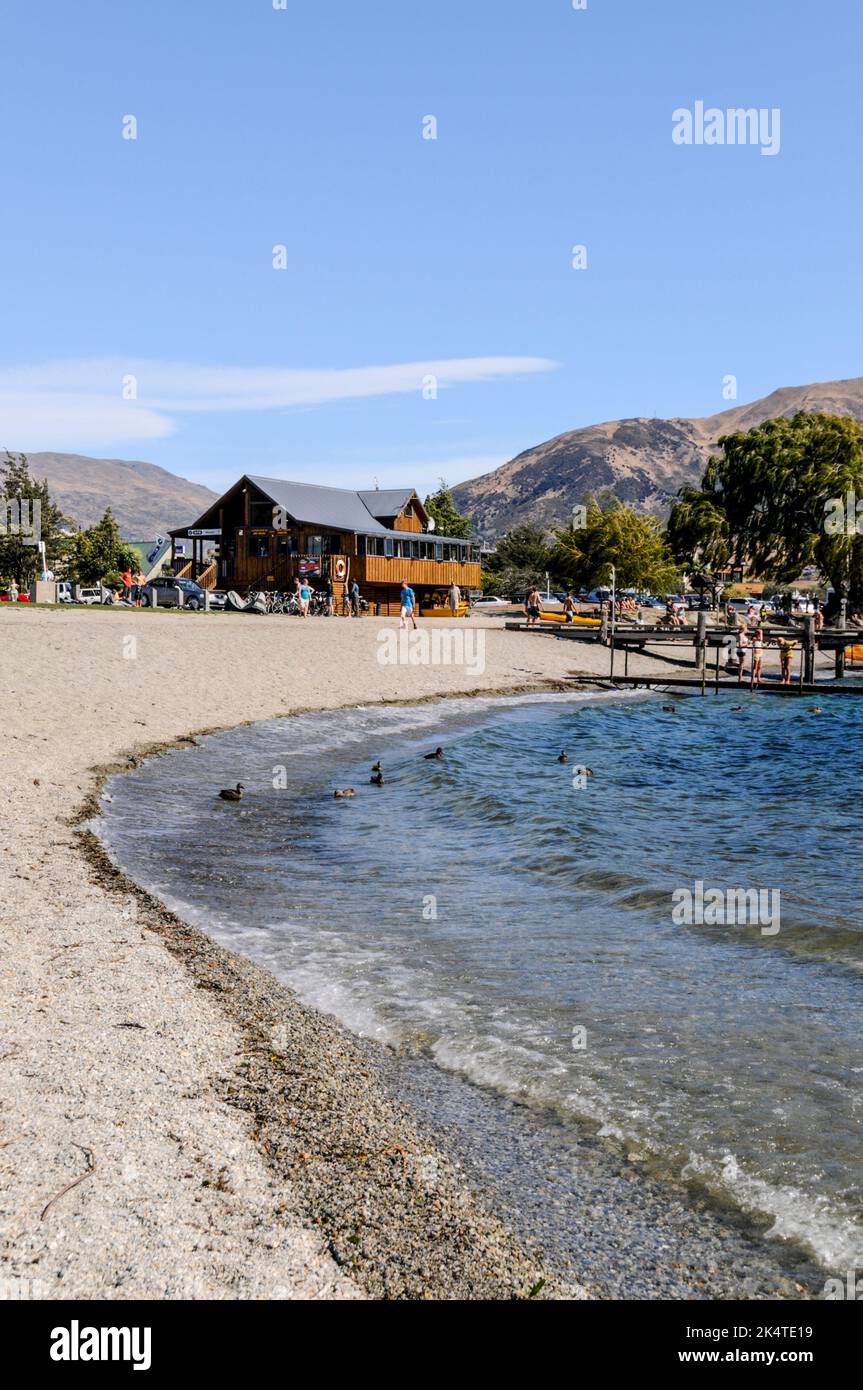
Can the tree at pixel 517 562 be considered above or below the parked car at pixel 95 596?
above

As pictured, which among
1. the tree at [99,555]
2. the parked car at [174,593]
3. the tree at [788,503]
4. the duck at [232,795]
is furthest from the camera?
the tree at [99,555]

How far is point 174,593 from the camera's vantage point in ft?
186

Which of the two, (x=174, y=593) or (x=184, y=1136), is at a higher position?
(x=174, y=593)

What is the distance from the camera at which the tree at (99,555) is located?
86.5m

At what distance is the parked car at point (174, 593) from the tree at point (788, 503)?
36812 millimetres

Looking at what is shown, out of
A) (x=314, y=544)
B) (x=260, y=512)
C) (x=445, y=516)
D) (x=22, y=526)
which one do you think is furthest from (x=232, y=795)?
(x=445, y=516)

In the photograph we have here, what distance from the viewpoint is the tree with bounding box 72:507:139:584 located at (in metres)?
86.5

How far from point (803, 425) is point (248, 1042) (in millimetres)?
73844

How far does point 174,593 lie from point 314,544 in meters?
10.5

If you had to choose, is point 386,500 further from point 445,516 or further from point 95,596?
point 445,516

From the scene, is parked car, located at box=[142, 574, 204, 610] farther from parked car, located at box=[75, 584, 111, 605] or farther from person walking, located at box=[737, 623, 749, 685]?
person walking, located at box=[737, 623, 749, 685]

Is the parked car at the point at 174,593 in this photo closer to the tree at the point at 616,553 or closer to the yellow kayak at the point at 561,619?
the yellow kayak at the point at 561,619

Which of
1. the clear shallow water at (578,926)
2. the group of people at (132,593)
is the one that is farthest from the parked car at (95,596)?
the clear shallow water at (578,926)
